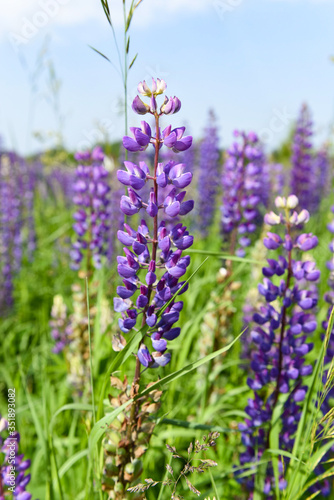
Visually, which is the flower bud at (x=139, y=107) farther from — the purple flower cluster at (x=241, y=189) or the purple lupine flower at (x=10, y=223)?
the purple lupine flower at (x=10, y=223)

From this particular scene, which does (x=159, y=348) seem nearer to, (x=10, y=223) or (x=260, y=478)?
(x=260, y=478)

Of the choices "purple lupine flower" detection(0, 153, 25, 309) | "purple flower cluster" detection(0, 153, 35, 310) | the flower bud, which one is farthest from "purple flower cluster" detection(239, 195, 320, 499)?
"purple lupine flower" detection(0, 153, 25, 309)

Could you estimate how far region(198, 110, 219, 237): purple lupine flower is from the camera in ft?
23.2

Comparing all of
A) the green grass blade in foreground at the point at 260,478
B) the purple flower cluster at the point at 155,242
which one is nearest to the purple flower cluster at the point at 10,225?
the green grass blade in foreground at the point at 260,478

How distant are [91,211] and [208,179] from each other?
4603mm

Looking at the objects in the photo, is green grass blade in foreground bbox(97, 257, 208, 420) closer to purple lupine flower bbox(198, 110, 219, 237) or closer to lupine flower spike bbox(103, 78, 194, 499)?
lupine flower spike bbox(103, 78, 194, 499)

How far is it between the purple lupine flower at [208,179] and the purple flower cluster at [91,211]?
3.94m

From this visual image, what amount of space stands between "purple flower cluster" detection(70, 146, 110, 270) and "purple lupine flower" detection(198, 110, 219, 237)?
3943 mm

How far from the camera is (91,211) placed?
3.14 meters

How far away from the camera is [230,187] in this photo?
344 cm

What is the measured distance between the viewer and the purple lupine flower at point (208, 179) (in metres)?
7.09

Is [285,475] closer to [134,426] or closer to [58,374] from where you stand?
[134,426]

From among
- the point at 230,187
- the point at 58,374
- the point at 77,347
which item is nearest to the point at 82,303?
the point at 77,347

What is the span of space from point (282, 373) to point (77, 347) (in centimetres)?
157
